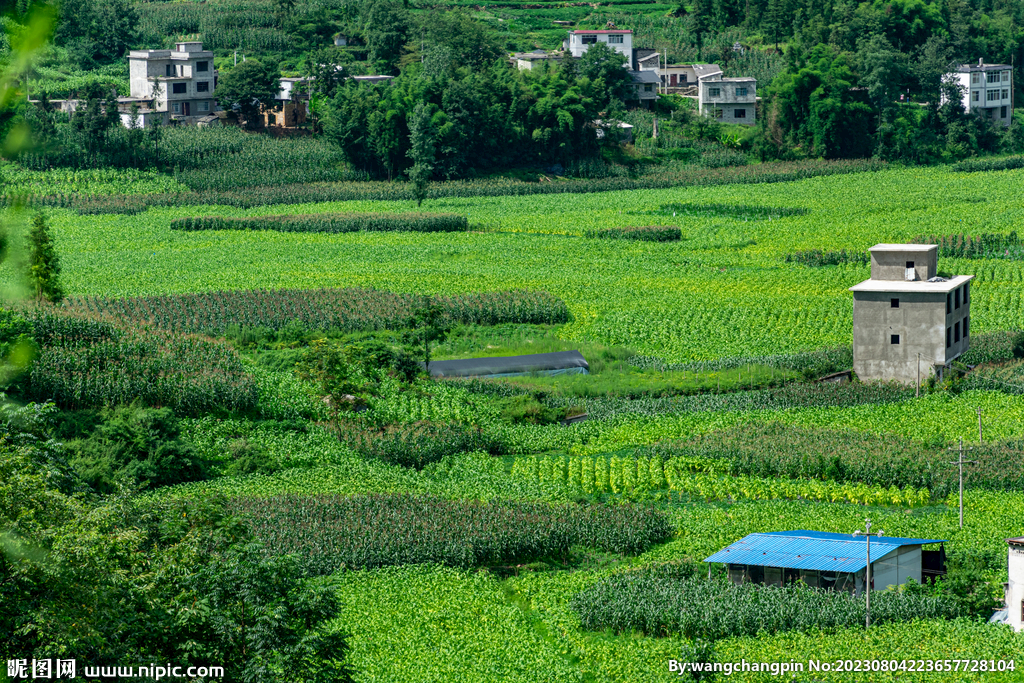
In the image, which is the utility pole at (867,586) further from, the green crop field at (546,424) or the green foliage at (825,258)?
the green foliage at (825,258)

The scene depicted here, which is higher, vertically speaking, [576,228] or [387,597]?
[576,228]

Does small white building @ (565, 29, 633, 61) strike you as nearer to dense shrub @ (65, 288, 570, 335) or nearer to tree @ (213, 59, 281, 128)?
tree @ (213, 59, 281, 128)

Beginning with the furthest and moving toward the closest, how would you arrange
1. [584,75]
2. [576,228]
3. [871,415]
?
[584,75], [576,228], [871,415]

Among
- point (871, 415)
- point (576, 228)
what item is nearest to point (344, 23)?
point (576, 228)

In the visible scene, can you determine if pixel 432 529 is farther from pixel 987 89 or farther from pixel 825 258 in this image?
pixel 987 89

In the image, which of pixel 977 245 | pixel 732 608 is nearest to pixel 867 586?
pixel 732 608

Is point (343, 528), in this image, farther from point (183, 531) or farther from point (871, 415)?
point (871, 415)
